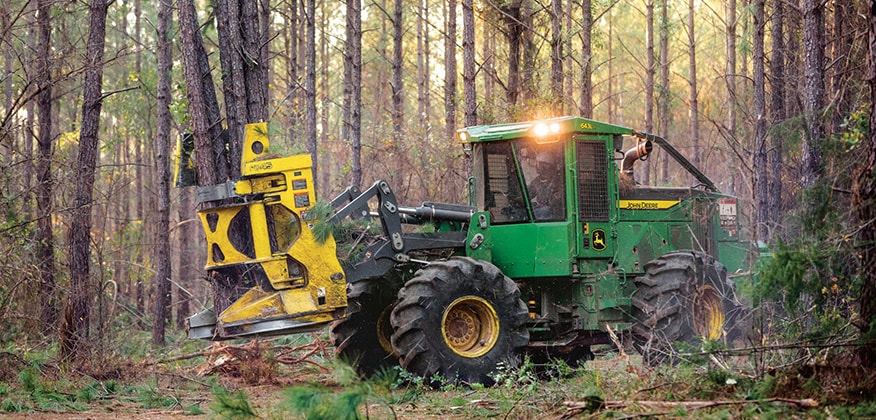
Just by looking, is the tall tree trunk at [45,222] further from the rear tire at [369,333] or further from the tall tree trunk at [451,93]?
the tall tree trunk at [451,93]

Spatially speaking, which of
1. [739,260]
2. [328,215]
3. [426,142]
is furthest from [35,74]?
[426,142]

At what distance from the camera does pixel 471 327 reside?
1176cm

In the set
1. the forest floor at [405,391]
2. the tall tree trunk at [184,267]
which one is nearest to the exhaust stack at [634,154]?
the forest floor at [405,391]

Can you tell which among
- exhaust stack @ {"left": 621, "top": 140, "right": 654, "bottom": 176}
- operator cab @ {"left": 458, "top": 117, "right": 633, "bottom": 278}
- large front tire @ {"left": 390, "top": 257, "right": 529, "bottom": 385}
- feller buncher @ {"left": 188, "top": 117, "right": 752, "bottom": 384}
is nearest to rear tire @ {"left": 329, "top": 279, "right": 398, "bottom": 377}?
feller buncher @ {"left": 188, "top": 117, "right": 752, "bottom": 384}

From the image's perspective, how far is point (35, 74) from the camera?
1337 centimetres

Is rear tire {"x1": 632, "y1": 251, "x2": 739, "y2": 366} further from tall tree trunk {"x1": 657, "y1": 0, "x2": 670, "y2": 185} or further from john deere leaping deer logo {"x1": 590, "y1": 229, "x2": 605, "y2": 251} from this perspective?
tall tree trunk {"x1": 657, "y1": 0, "x2": 670, "y2": 185}

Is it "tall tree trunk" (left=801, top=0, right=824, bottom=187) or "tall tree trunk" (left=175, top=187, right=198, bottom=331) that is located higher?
"tall tree trunk" (left=801, top=0, right=824, bottom=187)

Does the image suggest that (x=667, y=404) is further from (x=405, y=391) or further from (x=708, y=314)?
(x=708, y=314)

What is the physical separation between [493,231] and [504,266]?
1.54 ft

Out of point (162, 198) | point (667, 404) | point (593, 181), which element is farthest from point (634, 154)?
point (162, 198)

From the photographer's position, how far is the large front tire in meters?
11.1

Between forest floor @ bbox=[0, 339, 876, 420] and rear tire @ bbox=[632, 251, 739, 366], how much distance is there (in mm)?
1587

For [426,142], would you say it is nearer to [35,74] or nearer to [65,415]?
[35,74]

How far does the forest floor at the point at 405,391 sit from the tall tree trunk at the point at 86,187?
90 cm
